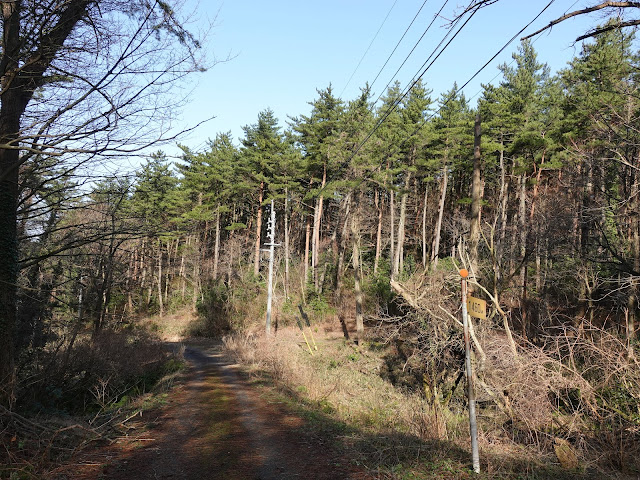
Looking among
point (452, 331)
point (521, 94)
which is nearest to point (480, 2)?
point (452, 331)

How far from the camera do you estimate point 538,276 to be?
24.1m

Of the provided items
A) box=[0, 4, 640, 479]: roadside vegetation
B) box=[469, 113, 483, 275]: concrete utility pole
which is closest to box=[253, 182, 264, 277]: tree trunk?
box=[0, 4, 640, 479]: roadside vegetation

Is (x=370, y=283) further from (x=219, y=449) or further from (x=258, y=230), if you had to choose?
(x=219, y=449)

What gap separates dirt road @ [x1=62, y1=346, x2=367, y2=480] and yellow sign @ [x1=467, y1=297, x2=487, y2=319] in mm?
2754

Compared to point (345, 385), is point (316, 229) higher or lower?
higher

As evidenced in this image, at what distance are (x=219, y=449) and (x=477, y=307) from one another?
4799 mm

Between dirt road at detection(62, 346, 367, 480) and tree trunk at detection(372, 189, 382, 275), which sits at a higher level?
tree trunk at detection(372, 189, 382, 275)

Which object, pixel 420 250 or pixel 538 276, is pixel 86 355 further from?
pixel 420 250

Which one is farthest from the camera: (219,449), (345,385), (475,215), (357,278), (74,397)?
(357,278)

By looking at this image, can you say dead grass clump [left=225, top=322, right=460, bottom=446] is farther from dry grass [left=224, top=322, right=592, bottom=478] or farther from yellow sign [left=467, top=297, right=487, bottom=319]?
yellow sign [left=467, top=297, right=487, bottom=319]

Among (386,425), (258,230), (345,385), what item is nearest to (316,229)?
(258,230)

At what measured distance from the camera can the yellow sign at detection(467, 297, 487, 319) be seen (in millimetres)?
5821

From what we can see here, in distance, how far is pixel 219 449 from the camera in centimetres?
688

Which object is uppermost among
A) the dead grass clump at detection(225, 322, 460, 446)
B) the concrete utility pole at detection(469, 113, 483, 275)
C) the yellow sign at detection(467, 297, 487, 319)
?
the concrete utility pole at detection(469, 113, 483, 275)
